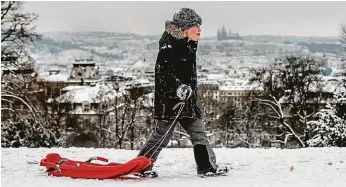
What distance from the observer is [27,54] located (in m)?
23.8

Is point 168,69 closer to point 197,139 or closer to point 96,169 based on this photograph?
point 197,139

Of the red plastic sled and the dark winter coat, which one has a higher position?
the dark winter coat

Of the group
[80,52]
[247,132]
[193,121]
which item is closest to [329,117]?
[193,121]

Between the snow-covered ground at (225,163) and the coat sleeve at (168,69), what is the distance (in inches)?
44.1

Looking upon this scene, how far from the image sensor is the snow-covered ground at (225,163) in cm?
583

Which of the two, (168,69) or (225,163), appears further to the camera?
(225,163)

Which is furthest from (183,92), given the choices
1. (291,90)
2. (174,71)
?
(291,90)

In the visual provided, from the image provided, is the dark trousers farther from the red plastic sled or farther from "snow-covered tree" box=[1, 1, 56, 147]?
"snow-covered tree" box=[1, 1, 56, 147]

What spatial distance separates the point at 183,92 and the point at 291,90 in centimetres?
3363

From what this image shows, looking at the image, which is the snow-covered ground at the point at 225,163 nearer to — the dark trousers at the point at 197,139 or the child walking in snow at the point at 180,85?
the dark trousers at the point at 197,139

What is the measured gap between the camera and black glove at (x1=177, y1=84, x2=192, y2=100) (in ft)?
20.4

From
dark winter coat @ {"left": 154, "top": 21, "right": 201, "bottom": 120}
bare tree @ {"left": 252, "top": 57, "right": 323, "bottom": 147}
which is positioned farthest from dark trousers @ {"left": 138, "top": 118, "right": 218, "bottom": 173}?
bare tree @ {"left": 252, "top": 57, "right": 323, "bottom": 147}

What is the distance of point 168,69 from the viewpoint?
20.6 ft

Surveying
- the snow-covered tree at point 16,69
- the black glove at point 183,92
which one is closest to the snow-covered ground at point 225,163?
the black glove at point 183,92
